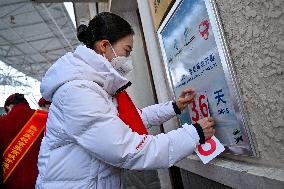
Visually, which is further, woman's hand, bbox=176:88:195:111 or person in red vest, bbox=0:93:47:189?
person in red vest, bbox=0:93:47:189

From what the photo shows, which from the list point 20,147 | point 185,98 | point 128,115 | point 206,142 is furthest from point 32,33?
point 206,142

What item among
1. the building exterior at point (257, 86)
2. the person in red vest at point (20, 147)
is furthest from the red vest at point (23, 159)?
the building exterior at point (257, 86)

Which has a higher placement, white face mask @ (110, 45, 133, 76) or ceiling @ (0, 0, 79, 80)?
ceiling @ (0, 0, 79, 80)

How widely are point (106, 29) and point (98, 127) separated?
625mm

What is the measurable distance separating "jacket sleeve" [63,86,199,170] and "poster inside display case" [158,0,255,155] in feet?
0.66

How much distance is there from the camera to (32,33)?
14273 millimetres

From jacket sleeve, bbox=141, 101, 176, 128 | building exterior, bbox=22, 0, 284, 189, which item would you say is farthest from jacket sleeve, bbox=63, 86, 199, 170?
jacket sleeve, bbox=141, 101, 176, 128

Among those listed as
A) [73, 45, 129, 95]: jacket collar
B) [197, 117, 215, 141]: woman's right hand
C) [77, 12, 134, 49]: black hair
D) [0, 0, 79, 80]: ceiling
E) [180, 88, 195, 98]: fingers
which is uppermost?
[0, 0, 79, 80]: ceiling

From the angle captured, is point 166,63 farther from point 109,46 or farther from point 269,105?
point 269,105

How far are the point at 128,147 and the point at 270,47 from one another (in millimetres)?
697

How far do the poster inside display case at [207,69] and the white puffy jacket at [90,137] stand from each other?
0.65 feet

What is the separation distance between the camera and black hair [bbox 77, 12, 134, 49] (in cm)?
157

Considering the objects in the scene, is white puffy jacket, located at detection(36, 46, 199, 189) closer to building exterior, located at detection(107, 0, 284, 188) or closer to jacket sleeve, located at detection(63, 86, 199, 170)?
jacket sleeve, located at detection(63, 86, 199, 170)

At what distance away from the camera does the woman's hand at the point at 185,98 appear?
1715 millimetres
